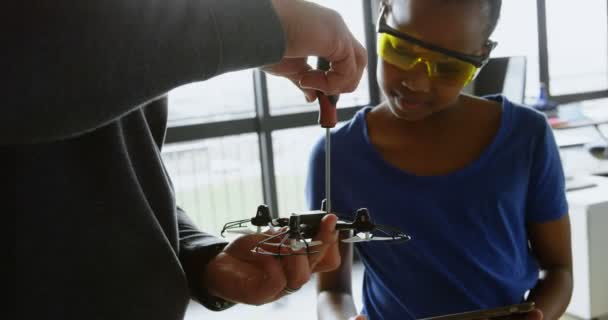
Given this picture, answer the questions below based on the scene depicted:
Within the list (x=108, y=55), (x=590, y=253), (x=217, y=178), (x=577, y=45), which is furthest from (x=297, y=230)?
(x=577, y=45)

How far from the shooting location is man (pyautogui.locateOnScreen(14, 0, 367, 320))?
422mm

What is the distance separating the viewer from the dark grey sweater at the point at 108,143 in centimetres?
42

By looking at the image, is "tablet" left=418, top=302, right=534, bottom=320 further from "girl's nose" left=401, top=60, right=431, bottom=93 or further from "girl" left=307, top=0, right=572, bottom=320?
"girl's nose" left=401, top=60, right=431, bottom=93

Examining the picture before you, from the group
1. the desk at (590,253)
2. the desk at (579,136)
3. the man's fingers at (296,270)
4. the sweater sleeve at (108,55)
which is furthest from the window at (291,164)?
the sweater sleeve at (108,55)

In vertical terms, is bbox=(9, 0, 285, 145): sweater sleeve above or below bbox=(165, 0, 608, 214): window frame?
above

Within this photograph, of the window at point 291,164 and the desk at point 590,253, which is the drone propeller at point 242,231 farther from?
the window at point 291,164

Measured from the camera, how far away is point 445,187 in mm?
1284

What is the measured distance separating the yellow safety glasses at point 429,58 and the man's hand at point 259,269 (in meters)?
0.58

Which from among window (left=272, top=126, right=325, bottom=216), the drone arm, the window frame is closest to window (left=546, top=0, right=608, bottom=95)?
the window frame

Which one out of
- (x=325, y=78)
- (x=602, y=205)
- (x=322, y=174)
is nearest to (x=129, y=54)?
(x=325, y=78)

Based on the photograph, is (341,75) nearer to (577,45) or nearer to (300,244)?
(300,244)

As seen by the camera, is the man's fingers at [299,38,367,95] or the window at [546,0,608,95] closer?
the man's fingers at [299,38,367,95]

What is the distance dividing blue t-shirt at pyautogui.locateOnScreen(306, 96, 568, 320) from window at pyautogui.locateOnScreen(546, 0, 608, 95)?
4.39 m

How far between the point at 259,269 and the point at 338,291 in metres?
0.57
